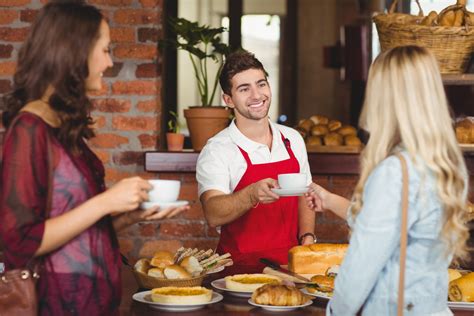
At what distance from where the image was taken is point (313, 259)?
2936 millimetres

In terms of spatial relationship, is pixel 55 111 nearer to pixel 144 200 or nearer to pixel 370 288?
pixel 144 200

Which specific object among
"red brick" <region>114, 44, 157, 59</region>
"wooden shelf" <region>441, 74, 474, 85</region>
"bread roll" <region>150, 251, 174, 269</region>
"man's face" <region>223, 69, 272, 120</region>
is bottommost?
"bread roll" <region>150, 251, 174, 269</region>

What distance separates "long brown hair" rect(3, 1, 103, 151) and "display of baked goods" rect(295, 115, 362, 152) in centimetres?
247

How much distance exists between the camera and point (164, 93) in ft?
15.3

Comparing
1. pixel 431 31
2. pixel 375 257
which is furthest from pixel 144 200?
pixel 431 31

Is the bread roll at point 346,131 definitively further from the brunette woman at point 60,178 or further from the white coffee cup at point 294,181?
the brunette woman at point 60,178

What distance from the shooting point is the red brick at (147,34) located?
4.34 meters

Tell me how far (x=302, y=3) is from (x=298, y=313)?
717 centimetres

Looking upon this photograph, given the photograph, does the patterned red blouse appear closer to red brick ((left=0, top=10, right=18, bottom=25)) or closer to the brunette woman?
the brunette woman

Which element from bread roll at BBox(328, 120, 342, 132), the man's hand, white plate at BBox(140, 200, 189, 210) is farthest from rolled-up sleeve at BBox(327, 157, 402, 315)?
bread roll at BBox(328, 120, 342, 132)

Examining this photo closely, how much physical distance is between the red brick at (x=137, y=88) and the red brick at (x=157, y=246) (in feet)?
2.52

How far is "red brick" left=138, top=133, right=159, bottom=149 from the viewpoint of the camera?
439cm

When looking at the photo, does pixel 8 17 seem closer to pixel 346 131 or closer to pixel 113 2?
pixel 113 2

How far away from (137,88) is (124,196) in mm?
2351
